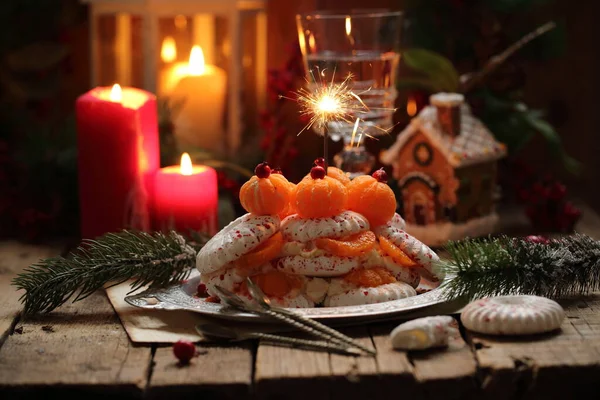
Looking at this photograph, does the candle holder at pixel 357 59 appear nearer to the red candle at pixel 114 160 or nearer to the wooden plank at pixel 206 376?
the red candle at pixel 114 160

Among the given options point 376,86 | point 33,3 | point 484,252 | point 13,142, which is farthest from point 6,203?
point 484,252

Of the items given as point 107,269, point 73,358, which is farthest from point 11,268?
point 73,358

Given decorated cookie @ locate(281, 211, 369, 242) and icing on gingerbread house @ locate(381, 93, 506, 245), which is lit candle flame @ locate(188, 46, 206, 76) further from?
decorated cookie @ locate(281, 211, 369, 242)

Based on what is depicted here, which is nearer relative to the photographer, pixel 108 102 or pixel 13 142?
pixel 108 102

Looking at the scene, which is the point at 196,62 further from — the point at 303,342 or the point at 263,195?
the point at 303,342

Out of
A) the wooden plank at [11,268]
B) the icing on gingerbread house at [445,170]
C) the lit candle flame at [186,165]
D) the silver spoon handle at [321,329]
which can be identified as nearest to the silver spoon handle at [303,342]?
the silver spoon handle at [321,329]

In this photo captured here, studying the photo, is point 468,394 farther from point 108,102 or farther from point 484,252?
point 108,102
